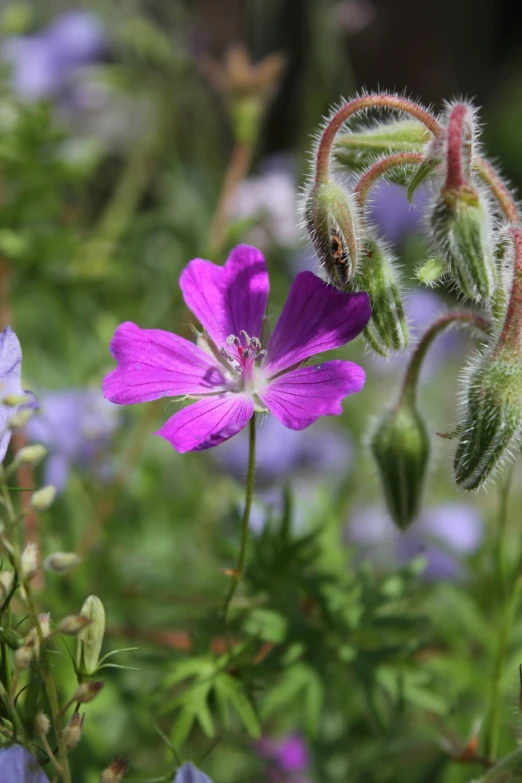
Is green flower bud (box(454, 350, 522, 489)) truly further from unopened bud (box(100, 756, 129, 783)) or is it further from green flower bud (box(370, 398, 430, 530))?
unopened bud (box(100, 756, 129, 783))

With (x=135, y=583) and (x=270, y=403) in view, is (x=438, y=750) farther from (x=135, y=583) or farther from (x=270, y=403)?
(x=270, y=403)

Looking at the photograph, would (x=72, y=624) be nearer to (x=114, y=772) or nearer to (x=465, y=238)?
(x=114, y=772)

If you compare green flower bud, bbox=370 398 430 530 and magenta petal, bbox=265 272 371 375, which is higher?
magenta petal, bbox=265 272 371 375

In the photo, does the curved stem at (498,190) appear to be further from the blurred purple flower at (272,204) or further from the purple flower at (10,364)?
the blurred purple flower at (272,204)

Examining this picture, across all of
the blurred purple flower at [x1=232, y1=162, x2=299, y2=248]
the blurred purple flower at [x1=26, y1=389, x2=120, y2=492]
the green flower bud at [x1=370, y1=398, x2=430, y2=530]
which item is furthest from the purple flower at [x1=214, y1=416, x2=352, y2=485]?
the green flower bud at [x1=370, y1=398, x2=430, y2=530]

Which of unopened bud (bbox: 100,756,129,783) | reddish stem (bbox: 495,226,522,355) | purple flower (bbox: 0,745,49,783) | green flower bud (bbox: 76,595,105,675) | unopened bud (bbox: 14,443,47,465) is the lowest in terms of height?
unopened bud (bbox: 100,756,129,783)

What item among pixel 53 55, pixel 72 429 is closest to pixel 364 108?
pixel 72 429

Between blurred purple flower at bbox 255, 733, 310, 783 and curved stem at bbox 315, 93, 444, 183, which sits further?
blurred purple flower at bbox 255, 733, 310, 783
